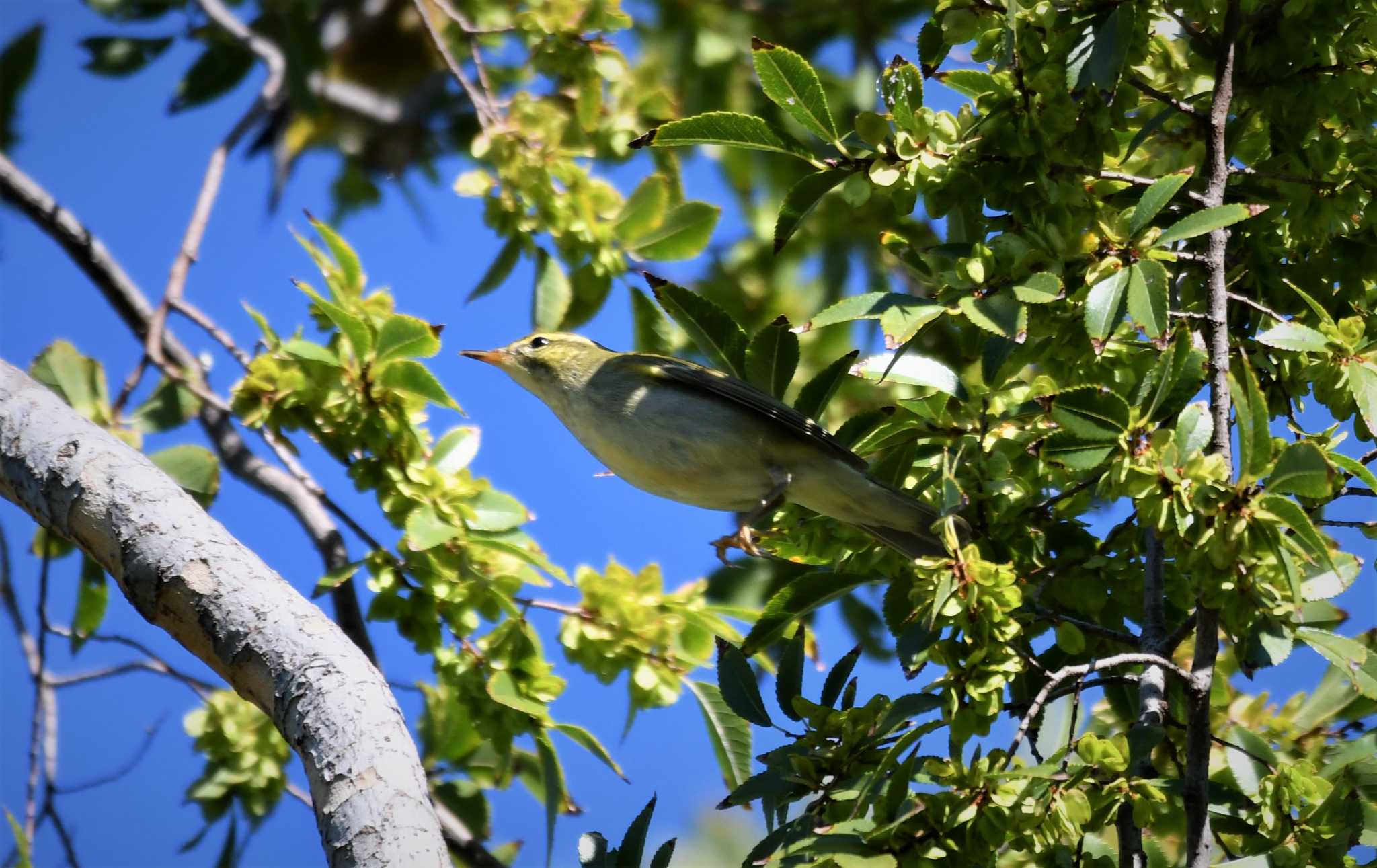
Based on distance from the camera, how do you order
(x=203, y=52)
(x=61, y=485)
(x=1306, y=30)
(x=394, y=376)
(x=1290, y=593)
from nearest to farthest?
(x=1290, y=593), (x=1306, y=30), (x=61, y=485), (x=394, y=376), (x=203, y=52)

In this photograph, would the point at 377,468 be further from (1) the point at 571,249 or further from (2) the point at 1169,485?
(2) the point at 1169,485

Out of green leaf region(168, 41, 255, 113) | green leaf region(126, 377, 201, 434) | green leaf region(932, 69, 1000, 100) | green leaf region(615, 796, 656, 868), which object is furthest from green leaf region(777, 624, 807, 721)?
green leaf region(168, 41, 255, 113)

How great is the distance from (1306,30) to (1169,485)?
2.80 ft

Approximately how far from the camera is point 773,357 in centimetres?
216

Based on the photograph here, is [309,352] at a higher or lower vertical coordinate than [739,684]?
higher

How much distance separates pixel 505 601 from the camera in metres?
2.84

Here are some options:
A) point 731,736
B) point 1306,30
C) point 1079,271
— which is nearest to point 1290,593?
point 1079,271

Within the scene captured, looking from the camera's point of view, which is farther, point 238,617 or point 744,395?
point 744,395

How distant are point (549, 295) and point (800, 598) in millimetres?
1581

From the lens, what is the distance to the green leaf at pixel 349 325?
2.63 m

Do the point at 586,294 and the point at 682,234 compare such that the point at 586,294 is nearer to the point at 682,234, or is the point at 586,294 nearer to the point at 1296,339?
the point at 682,234

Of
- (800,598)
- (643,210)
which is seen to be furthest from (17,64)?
(800,598)

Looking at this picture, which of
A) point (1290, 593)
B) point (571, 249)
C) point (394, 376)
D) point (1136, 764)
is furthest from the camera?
point (571, 249)

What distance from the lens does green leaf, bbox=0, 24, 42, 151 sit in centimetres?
432
